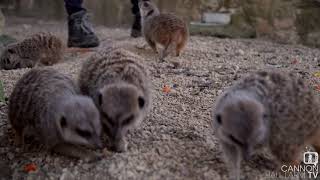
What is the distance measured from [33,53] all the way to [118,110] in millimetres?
2794

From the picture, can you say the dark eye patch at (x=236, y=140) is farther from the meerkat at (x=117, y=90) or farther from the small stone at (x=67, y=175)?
the small stone at (x=67, y=175)

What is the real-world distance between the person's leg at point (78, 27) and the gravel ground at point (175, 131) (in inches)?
10.2

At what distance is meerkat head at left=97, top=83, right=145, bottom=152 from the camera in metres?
2.23

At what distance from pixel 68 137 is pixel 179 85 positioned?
1.52 metres

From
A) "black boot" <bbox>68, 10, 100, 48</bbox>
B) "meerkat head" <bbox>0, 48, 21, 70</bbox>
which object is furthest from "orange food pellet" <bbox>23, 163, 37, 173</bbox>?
"black boot" <bbox>68, 10, 100, 48</bbox>

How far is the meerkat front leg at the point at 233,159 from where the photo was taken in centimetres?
212

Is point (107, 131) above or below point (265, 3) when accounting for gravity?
below

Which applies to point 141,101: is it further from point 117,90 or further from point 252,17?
point 252,17

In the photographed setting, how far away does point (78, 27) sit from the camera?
5074 millimetres

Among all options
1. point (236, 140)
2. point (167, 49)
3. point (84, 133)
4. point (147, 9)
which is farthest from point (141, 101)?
point (147, 9)

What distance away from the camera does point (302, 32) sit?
576 centimetres

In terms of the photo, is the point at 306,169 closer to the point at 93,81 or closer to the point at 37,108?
the point at 93,81

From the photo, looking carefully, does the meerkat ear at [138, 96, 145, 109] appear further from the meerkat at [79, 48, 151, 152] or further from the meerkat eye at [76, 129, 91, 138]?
the meerkat eye at [76, 129, 91, 138]

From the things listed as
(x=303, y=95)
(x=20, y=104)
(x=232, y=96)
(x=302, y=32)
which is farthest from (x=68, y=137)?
(x=302, y=32)
